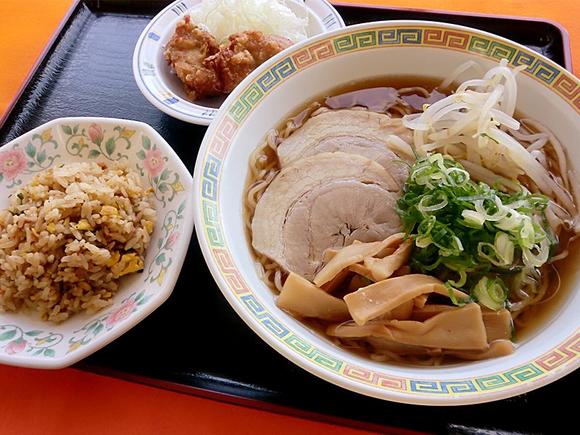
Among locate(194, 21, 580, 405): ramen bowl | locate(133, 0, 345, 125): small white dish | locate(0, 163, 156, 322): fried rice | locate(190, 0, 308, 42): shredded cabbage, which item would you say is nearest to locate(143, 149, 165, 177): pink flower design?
locate(0, 163, 156, 322): fried rice

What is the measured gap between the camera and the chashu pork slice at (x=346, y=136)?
1.95 meters

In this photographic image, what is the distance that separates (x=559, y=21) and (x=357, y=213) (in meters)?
1.78

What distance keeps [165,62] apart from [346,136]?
1088 millimetres

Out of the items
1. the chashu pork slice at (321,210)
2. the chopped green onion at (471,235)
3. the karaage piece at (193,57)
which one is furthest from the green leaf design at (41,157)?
the chopped green onion at (471,235)

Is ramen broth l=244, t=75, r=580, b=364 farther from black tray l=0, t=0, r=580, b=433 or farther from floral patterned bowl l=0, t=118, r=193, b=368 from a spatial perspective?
floral patterned bowl l=0, t=118, r=193, b=368

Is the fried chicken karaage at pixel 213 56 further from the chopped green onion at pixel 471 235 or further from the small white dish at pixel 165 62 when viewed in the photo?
the chopped green onion at pixel 471 235

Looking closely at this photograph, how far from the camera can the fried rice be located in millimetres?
1783

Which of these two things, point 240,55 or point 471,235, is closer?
point 471,235

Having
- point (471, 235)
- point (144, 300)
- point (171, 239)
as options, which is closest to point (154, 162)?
point (171, 239)

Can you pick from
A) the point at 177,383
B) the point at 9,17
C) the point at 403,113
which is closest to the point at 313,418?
the point at 177,383

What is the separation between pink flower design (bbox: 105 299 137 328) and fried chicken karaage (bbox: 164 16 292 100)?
111 centimetres

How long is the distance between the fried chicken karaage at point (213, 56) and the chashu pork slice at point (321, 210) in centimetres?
77

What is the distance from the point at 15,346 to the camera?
1.67 metres

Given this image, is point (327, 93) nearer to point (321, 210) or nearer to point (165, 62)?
point (321, 210)
